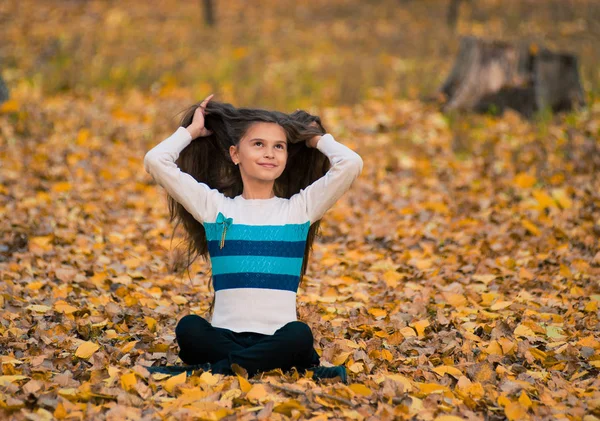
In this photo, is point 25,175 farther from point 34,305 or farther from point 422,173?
point 422,173

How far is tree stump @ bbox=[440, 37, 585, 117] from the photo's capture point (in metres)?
8.73

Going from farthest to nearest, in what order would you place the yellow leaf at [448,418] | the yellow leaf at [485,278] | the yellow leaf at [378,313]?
the yellow leaf at [485,278]
the yellow leaf at [378,313]
the yellow leaf at [448,418]

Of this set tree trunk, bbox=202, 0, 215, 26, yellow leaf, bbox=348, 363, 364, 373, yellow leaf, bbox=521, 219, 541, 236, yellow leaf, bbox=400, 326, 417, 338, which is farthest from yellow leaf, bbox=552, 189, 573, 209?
tree trunk, bbox=202, 0, 215, 26

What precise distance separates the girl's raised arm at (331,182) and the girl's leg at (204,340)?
2.11 ft

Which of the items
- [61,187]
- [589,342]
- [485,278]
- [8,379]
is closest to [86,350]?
[8,379]

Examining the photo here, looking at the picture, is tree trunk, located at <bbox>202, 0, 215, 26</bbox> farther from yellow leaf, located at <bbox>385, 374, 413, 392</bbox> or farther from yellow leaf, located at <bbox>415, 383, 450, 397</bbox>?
yellow leaf, located at <bbox>415, 383, 450, 397</bbox>

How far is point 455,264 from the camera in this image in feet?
16.6

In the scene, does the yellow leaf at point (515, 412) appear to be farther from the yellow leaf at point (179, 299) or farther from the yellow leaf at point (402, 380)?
the yellow leaf at point (179, 299)

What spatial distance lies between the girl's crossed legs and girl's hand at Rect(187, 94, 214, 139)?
Answer: 868 millimetres

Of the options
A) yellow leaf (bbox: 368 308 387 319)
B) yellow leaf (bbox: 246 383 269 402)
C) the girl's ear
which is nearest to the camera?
yellow leaf (bbox: 246 383 269 402)

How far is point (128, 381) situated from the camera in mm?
2854

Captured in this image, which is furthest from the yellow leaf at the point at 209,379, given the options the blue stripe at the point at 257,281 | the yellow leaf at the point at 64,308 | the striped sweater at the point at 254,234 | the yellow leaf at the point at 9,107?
the yellow leaf at the point at 9,107

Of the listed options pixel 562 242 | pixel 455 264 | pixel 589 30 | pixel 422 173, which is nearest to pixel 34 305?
pixel 455 264

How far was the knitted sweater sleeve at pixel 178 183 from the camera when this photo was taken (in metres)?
3.21
